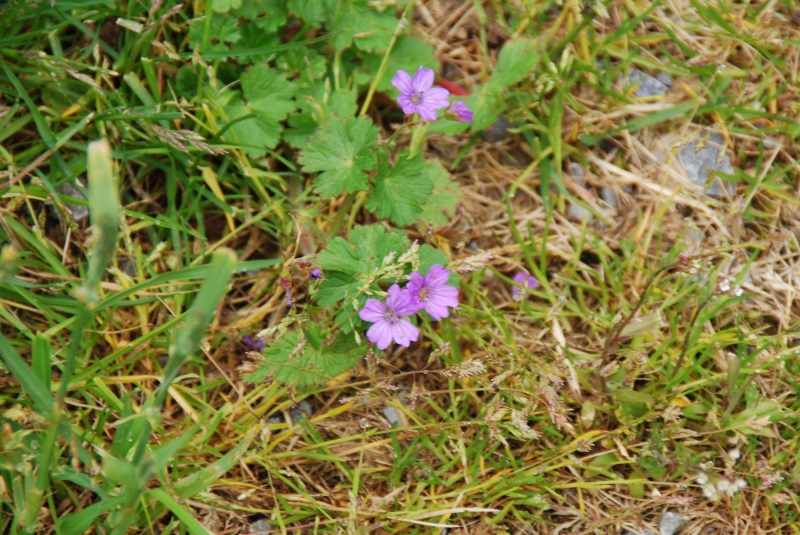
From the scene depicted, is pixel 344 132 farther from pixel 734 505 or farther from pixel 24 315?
pixel 734 505

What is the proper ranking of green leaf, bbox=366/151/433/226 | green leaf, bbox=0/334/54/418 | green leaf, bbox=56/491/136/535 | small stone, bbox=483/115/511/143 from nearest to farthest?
green leaf, bbox=0/334/54/418 → green leaf, bbox=56/491/136/535 → green leaf, bbox=366/151/433/226 → small stone, bbox=483/115/511/143

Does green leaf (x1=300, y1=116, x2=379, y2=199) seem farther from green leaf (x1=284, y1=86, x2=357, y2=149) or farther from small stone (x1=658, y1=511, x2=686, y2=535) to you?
small stone (x1=658, y1=511, x2=686, y2=535)

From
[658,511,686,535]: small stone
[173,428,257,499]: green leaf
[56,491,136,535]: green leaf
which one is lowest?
[658,511,686,535]: small stone

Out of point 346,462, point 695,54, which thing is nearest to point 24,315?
point 346,462

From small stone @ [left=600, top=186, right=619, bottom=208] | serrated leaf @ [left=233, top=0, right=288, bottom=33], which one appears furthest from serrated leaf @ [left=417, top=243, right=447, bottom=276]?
serrated leaf @ [left=233, top=0, right=288, bottom=33]

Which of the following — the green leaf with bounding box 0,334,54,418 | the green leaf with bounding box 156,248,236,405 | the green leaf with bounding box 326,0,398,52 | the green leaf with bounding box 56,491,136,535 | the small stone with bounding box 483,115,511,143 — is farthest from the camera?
the small stone with bounding box 483,115,511,143

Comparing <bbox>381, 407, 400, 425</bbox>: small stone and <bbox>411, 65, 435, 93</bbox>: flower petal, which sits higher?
<bbox>411, 65, 435, 93</bbox>: flower petal

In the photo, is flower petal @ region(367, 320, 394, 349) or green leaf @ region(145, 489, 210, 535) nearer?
green leaf @ region(145, 489, 210, 535)

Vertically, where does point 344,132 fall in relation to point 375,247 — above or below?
above
